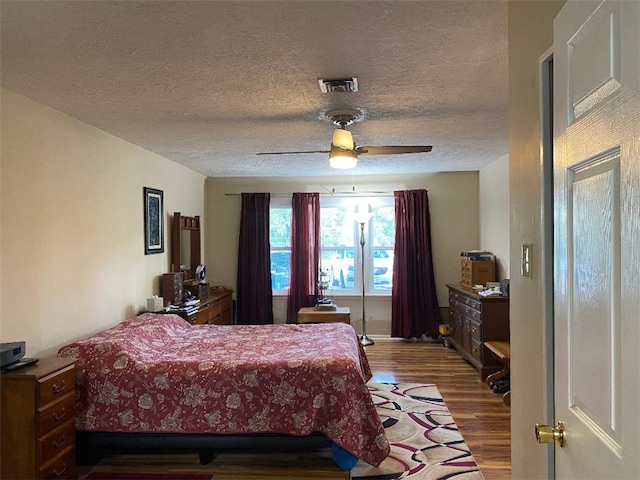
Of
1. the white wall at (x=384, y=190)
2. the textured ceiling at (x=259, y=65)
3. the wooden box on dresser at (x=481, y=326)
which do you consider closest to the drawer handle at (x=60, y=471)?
the textured ceiling at (x=259, y=65)

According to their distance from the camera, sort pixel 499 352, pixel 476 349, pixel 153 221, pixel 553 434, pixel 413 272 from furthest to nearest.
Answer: pixel 413 272
pixel 476 349
pixel 153 221
pixel 499 352
pixel 553 434

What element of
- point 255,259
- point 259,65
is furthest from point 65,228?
point 255,259

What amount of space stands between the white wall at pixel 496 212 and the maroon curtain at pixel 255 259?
3093 millimetres

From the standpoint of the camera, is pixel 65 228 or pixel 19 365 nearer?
pixel 19 365

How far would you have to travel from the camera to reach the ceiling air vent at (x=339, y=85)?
2.74m

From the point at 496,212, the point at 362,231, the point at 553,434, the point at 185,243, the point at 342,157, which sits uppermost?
the point at 342,157

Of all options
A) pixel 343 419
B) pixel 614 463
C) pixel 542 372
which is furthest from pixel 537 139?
pixel 343 419

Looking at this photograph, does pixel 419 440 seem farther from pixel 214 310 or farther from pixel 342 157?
pixel 214 310

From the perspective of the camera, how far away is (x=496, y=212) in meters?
5.95

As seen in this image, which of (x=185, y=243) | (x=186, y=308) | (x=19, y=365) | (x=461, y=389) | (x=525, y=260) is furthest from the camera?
(x=185, y=243)

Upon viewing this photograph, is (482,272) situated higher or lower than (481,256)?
lower

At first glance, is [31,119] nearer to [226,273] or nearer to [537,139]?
[537,139]

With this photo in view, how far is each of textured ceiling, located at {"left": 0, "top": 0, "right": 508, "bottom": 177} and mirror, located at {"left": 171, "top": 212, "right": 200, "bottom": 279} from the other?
4.81ft

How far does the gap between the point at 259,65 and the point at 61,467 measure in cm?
253
